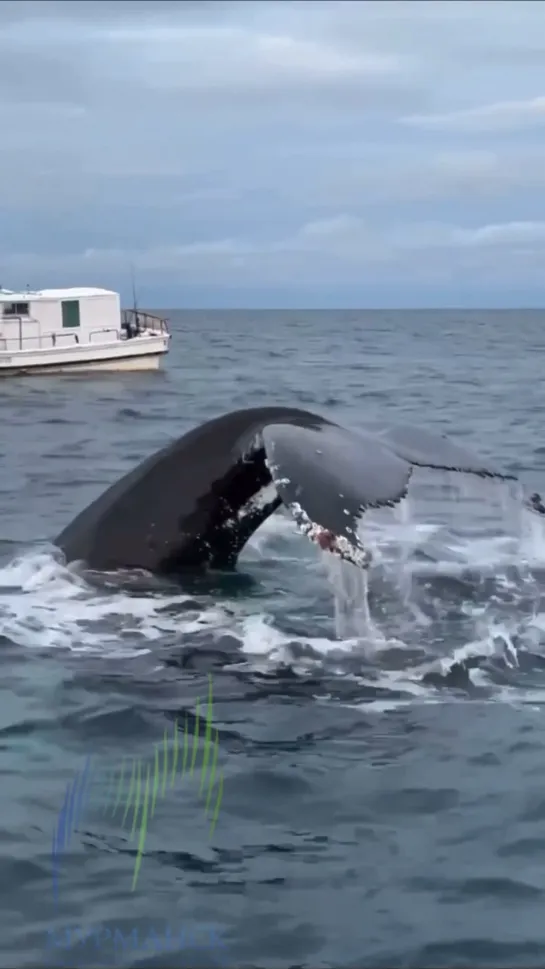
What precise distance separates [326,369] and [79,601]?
38034 mm

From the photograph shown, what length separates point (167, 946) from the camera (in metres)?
4.41

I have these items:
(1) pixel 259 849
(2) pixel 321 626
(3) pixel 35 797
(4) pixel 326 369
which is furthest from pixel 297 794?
(4) pixel 326 369

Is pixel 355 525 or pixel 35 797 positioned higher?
pixel 355 525

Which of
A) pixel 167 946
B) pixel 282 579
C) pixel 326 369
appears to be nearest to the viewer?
pixel 167 946

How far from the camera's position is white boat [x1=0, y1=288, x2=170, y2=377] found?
38.5m

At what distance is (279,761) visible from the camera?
578 centimetres

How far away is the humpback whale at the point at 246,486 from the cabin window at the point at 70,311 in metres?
31.5

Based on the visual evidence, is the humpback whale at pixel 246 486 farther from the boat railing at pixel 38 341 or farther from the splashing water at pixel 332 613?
the boat railing at pixel 38 341

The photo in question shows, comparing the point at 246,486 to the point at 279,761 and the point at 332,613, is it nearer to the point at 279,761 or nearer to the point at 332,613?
the point at 332,613

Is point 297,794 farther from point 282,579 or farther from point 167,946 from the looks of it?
point 282,579

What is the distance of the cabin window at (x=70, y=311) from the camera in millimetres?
39156

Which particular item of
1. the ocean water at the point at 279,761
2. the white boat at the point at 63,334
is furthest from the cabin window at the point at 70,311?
the ocean water at the point at 279,761

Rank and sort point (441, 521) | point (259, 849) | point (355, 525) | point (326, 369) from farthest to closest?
point (326, 369) → point (441, 521) → point (355, 525) → point (259, 849)

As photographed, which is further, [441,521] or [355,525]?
[441,521]
